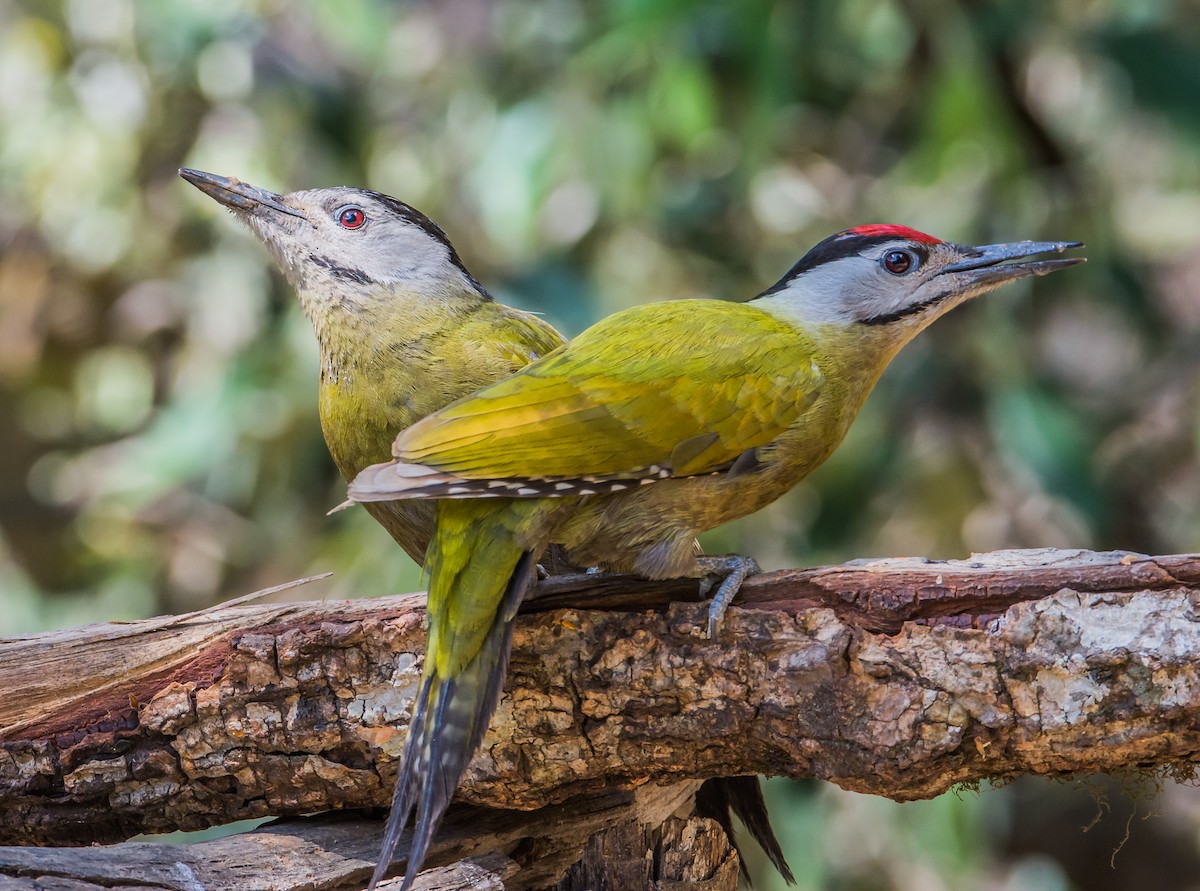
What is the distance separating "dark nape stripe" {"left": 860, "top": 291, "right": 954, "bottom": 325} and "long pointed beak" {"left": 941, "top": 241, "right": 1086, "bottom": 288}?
0.07 m

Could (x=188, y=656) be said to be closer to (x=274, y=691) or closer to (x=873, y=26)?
(x=274, y=691)

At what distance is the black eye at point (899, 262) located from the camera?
363 cm

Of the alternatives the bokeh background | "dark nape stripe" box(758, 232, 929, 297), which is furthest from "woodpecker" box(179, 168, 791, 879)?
the bokeh background

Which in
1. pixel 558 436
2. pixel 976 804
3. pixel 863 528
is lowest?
pixel 976 804

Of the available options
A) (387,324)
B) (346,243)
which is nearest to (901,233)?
(387,324)

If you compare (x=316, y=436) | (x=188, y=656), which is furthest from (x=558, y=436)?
(x=316, y=436)

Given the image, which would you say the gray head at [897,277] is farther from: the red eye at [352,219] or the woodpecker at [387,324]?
the red eye at [352,219]

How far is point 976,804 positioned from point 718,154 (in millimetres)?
3495

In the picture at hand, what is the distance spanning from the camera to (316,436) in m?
6.75

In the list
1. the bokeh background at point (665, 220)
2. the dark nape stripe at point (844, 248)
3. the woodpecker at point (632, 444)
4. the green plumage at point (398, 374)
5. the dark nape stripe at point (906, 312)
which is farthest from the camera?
the bokeh background at point (665, 220)

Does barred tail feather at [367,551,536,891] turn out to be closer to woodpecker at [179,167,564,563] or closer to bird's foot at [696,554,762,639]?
bird's foot at [696,554,762,639]

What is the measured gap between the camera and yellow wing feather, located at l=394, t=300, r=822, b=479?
2947mm

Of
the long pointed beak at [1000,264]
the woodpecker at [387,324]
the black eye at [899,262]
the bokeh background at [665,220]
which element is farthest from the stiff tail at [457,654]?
the bokeh background at [665,220]

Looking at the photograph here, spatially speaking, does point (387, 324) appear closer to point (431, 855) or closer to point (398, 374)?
point (398, 374)
